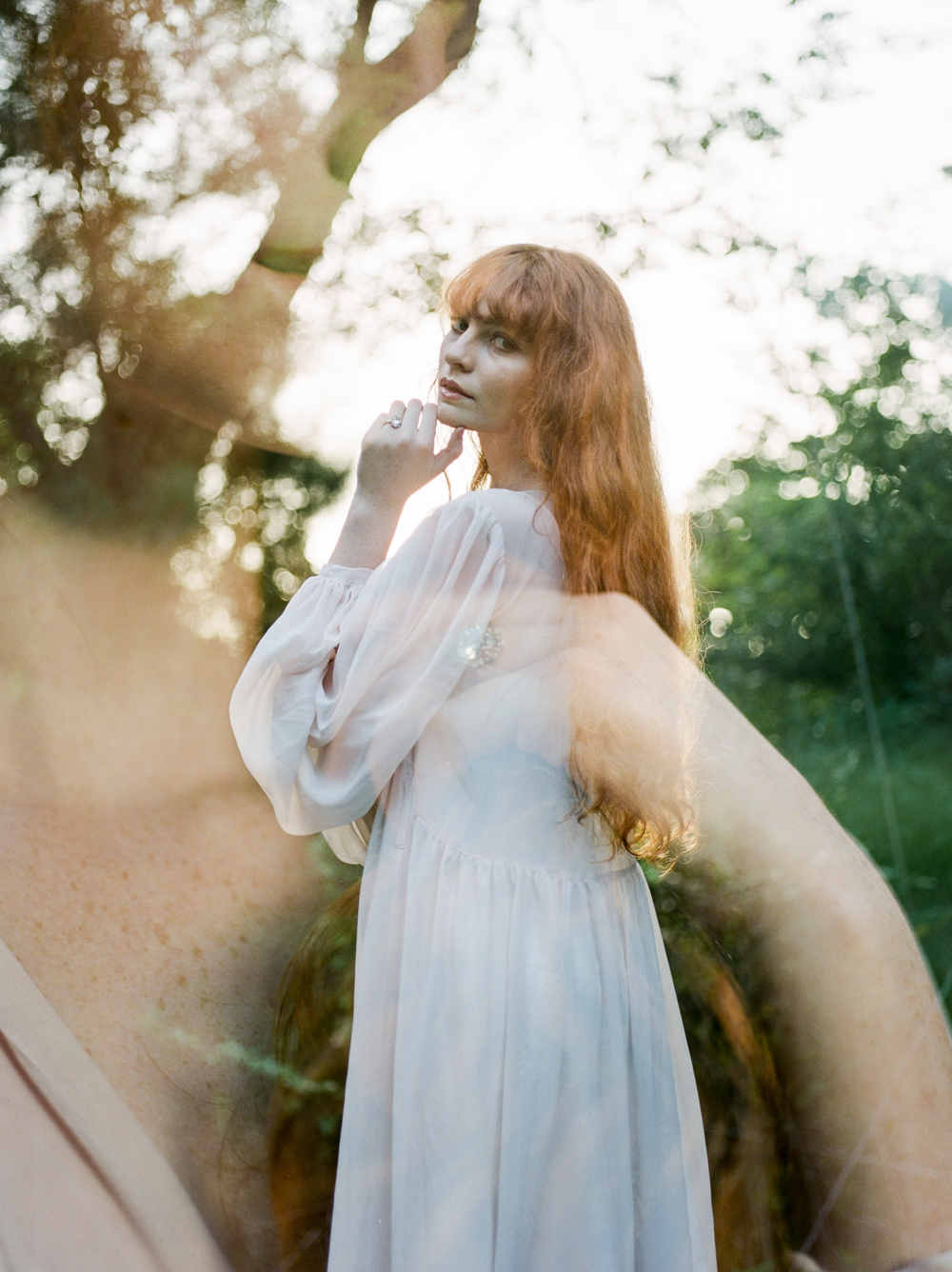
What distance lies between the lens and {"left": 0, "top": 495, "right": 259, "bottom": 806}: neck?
2.67ft

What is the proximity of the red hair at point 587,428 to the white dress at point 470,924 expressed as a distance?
0.12 feet

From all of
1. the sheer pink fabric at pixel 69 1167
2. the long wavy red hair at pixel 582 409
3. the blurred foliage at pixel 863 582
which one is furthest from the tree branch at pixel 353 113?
the sheer pink fabric at pixel 69 1167

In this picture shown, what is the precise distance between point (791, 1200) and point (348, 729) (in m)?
0.70

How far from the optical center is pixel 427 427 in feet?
2.54

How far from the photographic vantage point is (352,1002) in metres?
0.85

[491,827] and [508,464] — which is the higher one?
[508,464]

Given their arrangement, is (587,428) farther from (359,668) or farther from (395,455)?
(359,668)

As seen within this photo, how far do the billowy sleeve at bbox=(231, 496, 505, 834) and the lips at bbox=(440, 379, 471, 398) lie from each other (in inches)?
5.2

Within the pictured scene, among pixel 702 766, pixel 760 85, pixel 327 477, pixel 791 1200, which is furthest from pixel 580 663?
pixel 760 85

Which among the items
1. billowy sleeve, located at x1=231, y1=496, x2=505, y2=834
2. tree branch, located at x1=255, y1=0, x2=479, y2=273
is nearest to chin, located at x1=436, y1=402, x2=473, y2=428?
billowy sleeve, located at x1=231, y1=496, x2=505, y2=834

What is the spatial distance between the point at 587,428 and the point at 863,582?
0.52 meters

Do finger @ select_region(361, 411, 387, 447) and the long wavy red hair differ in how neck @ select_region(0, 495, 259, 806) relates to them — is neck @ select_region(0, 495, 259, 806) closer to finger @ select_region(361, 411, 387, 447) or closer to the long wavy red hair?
finger @ select_region(361, 411, 387, 447)

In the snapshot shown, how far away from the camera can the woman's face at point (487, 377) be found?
816 mm

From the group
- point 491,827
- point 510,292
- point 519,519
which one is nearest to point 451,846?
point 491,827
